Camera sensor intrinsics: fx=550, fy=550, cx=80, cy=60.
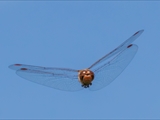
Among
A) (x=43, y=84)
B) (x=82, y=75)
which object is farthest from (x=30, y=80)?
(x=82, y=75)

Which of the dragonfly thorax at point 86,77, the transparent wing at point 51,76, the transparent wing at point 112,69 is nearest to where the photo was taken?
the transparent wing at point 51,76

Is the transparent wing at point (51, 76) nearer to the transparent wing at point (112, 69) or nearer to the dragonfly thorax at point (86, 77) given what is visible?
the dragonfly thorax at point (86, 77)

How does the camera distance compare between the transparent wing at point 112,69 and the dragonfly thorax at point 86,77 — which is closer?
the dragonfly thorax at point 86,77

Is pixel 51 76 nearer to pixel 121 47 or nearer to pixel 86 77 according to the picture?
pixel 86 77

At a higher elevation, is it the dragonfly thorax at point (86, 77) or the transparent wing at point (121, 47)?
the transparent wing at point (121, 47)

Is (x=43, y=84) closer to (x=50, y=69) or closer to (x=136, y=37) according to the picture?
(x=50, y=69)

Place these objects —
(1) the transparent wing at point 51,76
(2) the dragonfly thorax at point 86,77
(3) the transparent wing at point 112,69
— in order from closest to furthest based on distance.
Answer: (1) the transparent wing at point 51,76 < (2) the dragonfly thorax at point 86,77 < (3) the transparent wing at point 112,69

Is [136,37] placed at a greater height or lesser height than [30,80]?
greater
